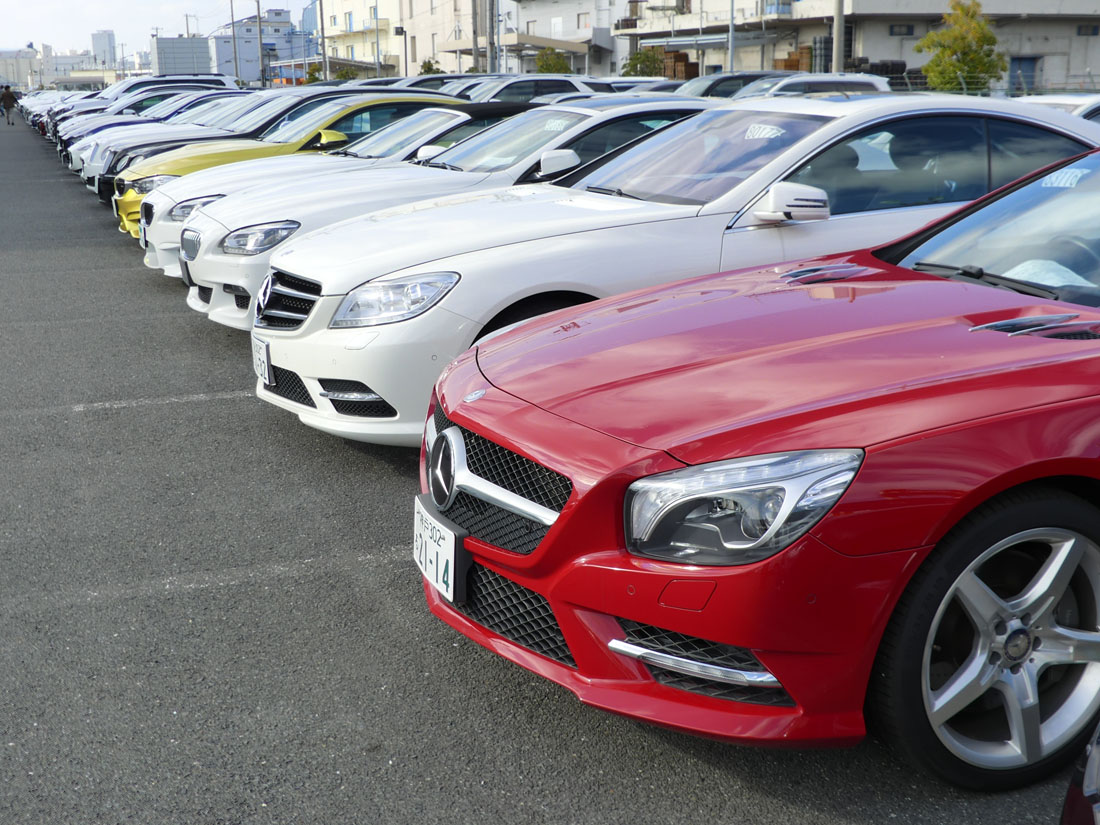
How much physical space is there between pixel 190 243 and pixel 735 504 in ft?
18.1

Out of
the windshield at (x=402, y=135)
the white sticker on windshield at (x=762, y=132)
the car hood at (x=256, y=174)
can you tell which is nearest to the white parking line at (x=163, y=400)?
the car hood at (x=256, y=174)

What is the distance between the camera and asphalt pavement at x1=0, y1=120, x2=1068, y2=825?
242cm

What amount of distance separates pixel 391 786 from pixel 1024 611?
143 cm

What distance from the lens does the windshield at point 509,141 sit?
7.16 meters

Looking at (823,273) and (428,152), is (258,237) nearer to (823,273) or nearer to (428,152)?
(428,152)

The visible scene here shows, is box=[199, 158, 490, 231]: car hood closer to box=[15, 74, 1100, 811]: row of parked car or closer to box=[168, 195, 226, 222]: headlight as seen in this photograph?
box=[168, 195, 226, 222]: headlight

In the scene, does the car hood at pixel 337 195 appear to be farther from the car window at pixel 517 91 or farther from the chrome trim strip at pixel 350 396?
the car window at pixel 517 91

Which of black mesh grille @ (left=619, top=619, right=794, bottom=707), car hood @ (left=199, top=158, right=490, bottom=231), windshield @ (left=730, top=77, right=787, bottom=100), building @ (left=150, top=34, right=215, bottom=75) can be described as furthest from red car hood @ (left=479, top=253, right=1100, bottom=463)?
building @ (left=150, top=34, right=215, bottom=75)

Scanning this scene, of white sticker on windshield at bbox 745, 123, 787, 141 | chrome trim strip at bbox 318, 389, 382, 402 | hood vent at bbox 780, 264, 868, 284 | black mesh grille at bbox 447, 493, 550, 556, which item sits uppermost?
white sticker on windshield at bbox 745, 123, 787, 141

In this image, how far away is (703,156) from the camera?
5113mm

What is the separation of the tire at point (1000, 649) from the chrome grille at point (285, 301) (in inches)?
117

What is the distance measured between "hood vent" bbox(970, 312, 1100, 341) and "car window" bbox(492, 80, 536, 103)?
16.2 metres

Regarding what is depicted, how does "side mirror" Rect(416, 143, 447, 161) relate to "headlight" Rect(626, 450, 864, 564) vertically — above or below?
above

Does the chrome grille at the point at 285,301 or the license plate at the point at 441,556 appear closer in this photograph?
the license plate at the point at 441,556
